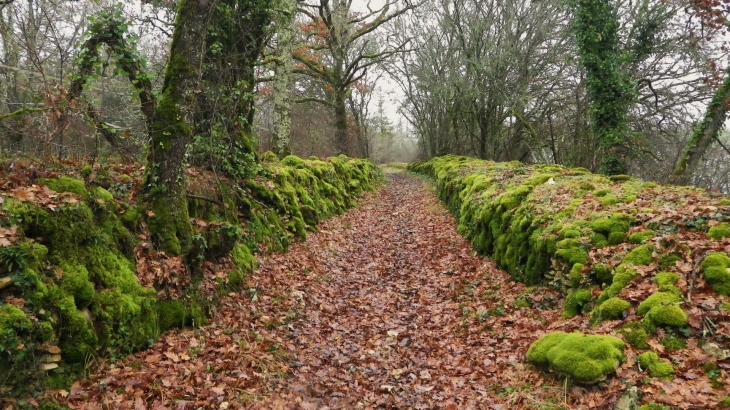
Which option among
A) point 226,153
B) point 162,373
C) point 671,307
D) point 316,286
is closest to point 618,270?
point 671,307

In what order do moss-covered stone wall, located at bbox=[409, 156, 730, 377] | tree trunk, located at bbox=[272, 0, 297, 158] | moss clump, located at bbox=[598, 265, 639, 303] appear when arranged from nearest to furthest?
moss-covered stone wall, located at bbox=[409, 156, 730, 377] < moss clump, located at bbox=[598, 265, 639, 303] < tree trunk, located at bbox=[272, 0, 297, 158]

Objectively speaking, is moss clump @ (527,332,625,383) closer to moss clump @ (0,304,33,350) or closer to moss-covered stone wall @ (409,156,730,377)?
moss-covered stone wall @ (409,156,730,377)

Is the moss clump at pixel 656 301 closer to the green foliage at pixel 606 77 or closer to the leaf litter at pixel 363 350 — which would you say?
the leaf litter at pixel 363 350

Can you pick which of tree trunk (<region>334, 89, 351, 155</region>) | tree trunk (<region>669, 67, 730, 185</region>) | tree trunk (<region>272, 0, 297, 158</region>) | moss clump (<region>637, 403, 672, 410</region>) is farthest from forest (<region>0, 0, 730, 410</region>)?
tree trunk (<region>334, 89, 351, 155</region>)

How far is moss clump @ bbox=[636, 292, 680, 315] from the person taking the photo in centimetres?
426

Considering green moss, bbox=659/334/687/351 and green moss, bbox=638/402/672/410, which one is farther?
green moss, bbox=659/334/687/351

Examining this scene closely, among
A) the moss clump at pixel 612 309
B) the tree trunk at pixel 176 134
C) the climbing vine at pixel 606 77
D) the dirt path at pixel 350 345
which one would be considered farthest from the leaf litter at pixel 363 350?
the climbing vine at pixel 606 77

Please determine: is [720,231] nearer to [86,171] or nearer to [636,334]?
[636,334]

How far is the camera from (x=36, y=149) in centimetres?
476

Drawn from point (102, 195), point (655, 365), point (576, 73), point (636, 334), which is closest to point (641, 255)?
point (636, 334)

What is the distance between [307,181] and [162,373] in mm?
7747

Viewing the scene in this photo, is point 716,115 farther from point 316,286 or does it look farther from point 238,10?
point 238,10

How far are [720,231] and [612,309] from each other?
1.75m

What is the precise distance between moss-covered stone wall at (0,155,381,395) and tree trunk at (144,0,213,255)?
8.2 inches
